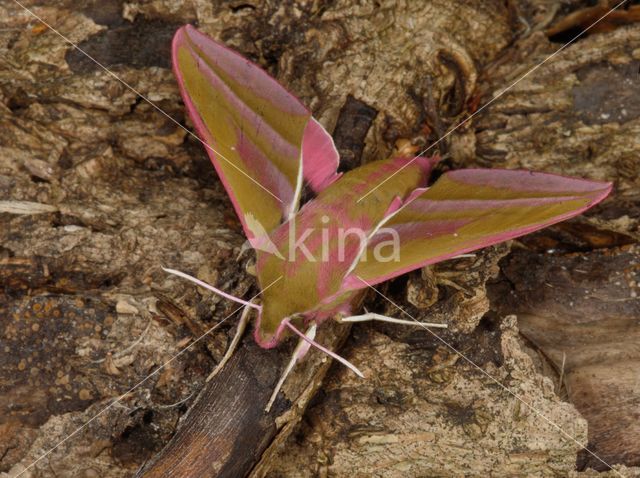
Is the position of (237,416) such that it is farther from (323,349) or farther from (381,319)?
(381,319)

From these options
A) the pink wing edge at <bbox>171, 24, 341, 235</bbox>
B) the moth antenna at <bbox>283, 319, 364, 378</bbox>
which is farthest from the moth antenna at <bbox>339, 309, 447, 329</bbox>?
the pink wing edge at <bbox>171, 24, 341, 235</bbox>

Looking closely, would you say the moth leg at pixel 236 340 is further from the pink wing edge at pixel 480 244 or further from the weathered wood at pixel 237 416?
the pink wing edge at pixel 480 244

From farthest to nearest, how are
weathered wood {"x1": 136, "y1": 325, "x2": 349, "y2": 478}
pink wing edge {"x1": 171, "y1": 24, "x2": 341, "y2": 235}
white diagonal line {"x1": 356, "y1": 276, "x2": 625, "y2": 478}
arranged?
pink wing edge {"x1": 171, "y1": 24, "x2": 341, "y2": 235} < white diagonal line {"x1": 356, "y1": 276, "x2": 625, "y2": 478} < weathered wood {"x1": 136, "y1": 325, "x2": 349, "y2": 478}

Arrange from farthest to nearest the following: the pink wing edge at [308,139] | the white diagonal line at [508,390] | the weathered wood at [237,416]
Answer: the pink wing edge at [308,139], the white diagonal line at [508,390], the weathered wood at [237,416]

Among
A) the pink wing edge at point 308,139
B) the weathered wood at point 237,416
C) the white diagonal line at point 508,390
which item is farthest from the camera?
the pink wing edge at point 308,139

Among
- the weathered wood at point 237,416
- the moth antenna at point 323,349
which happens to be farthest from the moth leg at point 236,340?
the moth antenna at point 323,349

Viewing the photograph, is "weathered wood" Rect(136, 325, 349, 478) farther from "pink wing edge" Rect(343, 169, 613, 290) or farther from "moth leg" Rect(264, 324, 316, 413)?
"pink wing edge" Rect(343, 169, 613, 290)
